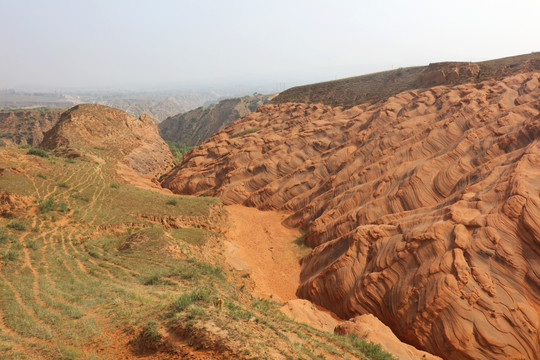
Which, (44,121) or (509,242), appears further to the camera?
(44,121)

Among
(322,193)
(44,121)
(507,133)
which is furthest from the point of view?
(44,121)

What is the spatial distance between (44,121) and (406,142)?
109815 mm

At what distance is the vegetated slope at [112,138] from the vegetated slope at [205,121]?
56.5 m

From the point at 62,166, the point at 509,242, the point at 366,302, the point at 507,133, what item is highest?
the point at 507,133

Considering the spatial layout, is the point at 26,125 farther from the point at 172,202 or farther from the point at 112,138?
the point at 172,202

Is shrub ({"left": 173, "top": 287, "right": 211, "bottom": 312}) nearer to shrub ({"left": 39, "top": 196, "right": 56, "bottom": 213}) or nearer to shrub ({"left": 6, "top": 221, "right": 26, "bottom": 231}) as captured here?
shrub ({"left": 6, "top": 221, "right": 26, "bottom": 231})

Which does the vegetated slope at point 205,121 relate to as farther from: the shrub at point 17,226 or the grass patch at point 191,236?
the shrub at point 17,226

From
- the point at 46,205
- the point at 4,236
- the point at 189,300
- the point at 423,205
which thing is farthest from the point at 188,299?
the point at 423,205

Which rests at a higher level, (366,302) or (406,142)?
(406,142)

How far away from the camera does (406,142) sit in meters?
29.7

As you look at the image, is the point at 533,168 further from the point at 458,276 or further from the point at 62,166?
the point at 62,166

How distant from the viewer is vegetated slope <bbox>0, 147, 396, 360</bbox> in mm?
8188

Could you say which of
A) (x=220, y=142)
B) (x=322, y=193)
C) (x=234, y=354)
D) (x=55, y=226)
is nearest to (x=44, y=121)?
(x=220, y=142)

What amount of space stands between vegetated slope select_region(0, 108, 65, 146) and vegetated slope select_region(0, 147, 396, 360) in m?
75.4
